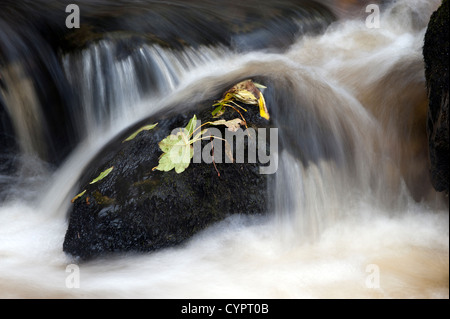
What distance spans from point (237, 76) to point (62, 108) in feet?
4.80

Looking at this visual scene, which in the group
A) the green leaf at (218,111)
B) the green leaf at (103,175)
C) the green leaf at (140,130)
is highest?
the green leaf at (218,111)

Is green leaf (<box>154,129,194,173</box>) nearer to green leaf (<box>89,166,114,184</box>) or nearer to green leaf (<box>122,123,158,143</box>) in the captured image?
green leaf (<box>122,123,158,143</box>)

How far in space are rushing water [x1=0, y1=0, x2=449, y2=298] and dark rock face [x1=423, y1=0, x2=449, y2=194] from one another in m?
0.21

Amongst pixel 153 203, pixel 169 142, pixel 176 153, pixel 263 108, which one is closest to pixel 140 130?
pixel 169 142

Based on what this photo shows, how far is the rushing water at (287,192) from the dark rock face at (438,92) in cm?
21

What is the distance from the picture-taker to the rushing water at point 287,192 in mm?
2406

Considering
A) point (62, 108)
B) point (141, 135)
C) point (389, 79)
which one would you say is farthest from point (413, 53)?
point (62, 108)

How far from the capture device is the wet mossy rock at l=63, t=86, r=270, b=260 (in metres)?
2.72

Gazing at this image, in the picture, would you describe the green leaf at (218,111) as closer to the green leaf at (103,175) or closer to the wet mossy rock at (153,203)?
the wet mossy rock at (153,203)

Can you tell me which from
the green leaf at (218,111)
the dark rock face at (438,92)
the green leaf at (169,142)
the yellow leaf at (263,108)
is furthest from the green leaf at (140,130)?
the dark rock face at (438,92)

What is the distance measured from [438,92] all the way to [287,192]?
3.26 ft

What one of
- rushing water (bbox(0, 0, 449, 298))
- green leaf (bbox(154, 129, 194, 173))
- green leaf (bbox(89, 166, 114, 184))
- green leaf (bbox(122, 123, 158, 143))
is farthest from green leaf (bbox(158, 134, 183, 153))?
rushing water (bbox(0, 0, 449, 298))
